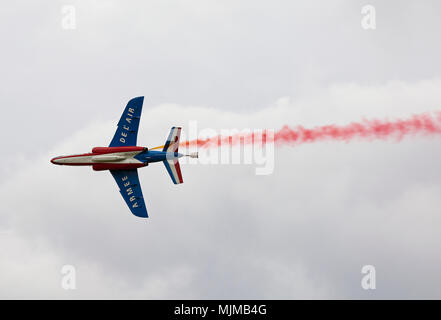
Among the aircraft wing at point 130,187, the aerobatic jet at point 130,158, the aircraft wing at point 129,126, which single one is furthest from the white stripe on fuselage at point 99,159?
the aircraft wing at point 130,187

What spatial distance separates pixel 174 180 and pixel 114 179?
5.91 m

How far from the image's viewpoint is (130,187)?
65062 millimetres

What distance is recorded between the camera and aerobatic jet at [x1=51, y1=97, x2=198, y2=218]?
6353cm

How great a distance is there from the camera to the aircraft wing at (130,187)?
64938mm

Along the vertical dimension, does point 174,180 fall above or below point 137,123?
below

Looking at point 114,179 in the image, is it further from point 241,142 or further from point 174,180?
point 241,142

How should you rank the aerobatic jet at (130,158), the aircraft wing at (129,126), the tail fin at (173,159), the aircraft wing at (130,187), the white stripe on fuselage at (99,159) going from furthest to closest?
the aircraft wing at (130,187)
the aircraft wing at (129,126)
the white stripe on fuselage at (99,159)
the aerobatic jet at (130,158)
the tail fin at (173,159)

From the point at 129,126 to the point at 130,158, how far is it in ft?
9.76

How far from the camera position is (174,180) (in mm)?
63125

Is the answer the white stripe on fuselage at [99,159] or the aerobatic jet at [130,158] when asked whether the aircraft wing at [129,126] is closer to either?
the aerobatic jet at [130,158]

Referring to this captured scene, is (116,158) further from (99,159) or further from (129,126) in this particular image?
(129,126)

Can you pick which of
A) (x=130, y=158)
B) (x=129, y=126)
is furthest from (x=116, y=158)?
(x=129, y=126)

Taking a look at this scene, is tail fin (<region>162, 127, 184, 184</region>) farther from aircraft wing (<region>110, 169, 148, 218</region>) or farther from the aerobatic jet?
aircraft wing (<region>110, 169, 148, 218</region>)

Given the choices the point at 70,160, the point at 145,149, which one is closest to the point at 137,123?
the point at 145,149
